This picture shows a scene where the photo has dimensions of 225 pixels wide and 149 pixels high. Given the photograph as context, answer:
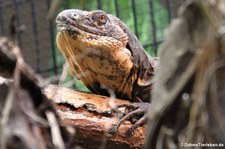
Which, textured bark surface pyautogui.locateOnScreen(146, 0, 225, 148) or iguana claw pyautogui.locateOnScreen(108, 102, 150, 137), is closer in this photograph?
textured bark surface pyautogui.locateOnScreen(146, 0, 225, 148)

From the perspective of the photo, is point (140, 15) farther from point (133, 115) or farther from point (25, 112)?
point (25, 112)

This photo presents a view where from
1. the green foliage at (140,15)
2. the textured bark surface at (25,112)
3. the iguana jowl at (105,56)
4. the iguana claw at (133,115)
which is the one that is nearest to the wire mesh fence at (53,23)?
the green foliage at (140,15)

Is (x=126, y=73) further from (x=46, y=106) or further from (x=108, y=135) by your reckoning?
(x=46, y=106)

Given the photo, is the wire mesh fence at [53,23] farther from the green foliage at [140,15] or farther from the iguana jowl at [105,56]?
the iguana jowl at [105,56]

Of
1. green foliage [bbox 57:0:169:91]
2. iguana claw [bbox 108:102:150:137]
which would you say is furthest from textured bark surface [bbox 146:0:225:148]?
green foliage [bbox 57:0:169:91]

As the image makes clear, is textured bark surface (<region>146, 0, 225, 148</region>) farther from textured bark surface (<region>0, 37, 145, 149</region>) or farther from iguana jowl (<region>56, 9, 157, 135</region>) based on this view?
iguana jowl (<region>56, 9, 157, 135</region>)
